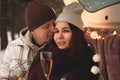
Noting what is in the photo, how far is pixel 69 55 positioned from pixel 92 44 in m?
0.20

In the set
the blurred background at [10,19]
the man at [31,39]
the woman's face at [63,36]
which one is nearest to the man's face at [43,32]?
the man at [31,39]

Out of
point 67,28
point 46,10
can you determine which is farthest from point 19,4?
point 67,28

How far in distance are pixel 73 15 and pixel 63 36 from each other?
156 millimetres

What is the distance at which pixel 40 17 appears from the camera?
2.92 metres

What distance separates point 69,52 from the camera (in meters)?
2.53

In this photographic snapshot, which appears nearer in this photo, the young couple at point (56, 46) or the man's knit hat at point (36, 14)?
the young couple at point (56, 46)

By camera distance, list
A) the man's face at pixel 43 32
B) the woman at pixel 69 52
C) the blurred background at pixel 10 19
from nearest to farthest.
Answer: the woman at pixel 69 52 < the man's face at pixel 43 32 < the blurred background at pixel 10 19

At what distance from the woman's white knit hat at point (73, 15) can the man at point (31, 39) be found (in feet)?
0.84

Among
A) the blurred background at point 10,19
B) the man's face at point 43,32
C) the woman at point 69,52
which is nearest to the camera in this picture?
the woman at point 69,52

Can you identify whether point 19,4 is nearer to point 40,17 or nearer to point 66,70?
point 40,17

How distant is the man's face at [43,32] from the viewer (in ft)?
9.32

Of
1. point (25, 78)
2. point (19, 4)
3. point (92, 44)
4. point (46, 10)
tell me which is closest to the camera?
point (92, 44)

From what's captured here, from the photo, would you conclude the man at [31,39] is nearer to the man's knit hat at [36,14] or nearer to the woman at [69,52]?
the man's knit hat at [36,14]

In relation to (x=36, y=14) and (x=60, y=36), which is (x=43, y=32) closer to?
(x=36, y=14)
